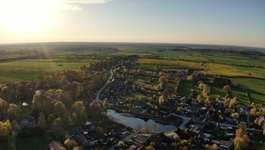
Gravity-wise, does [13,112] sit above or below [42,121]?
above

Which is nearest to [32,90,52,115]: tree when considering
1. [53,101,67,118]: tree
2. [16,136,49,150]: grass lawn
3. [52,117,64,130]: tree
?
[53,101,67,118]: tree

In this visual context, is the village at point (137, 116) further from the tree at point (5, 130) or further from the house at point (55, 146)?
the tree at point (5, 130)

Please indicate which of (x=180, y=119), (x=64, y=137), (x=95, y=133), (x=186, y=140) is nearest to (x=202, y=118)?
(x=180, y=119)

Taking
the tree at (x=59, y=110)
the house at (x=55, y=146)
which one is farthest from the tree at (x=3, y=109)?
the house at (x=55, y=146)

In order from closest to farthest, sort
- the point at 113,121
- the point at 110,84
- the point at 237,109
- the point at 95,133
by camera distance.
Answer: the point at 95,133 → the point at 113,121 → the point at 237,109 → the point at 110,84

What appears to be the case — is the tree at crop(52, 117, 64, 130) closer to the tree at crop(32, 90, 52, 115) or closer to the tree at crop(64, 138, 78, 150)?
the tree at crop(32, 90, 52, 115)

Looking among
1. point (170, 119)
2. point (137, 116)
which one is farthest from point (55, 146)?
point (170, 119)

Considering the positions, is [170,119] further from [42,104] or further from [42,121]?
[42,121]

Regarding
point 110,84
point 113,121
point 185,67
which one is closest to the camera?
point 113,121

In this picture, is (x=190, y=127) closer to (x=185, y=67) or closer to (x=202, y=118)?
(x=202, y=118)
